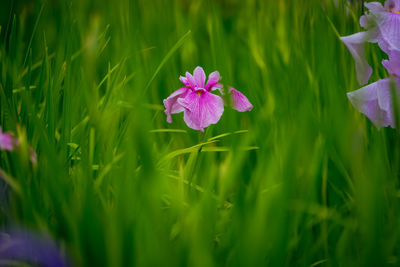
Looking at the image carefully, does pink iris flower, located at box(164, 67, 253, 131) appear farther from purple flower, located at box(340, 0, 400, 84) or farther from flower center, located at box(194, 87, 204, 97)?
purple flower, located at box(340, 0, 400, 84)

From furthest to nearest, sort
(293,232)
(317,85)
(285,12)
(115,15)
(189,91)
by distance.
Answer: (115,15) < (285,12) < (317,85) < (189,91) < (293,232)

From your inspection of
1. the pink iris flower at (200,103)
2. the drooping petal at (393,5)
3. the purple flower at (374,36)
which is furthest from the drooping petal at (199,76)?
the drooping petal at (393,5)

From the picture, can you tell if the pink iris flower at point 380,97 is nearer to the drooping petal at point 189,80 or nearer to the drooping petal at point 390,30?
the drooping petal at point 390,30

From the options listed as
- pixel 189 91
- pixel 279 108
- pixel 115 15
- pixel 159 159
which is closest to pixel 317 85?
pixel 279 108

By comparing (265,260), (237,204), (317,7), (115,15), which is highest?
(115,15)

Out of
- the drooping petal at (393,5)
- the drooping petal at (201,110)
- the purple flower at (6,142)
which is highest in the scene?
the drooping petal at (393,5)

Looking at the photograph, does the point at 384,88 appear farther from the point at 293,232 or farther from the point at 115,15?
the point at 115,15

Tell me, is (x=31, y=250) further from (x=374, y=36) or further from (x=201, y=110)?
(x=374, y=36)
